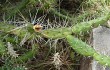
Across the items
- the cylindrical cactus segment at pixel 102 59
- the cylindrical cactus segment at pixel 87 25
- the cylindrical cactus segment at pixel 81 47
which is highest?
the cylindrical cactus segment at pixel 87 25

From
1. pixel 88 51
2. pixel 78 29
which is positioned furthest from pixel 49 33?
pixel 88 51

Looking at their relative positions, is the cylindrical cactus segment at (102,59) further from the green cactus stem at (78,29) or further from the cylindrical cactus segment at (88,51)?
the green cactus stem at (78,29)

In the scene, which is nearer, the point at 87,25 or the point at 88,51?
the point at 88,51

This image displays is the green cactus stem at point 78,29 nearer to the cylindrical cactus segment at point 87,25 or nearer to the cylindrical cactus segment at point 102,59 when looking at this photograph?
the cylindrical cactus segment at point 87,25

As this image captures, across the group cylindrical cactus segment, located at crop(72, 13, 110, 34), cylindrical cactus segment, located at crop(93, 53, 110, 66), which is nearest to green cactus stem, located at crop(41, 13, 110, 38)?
cylindrical cactus segment, located at crop(72, 13, 110, 34)

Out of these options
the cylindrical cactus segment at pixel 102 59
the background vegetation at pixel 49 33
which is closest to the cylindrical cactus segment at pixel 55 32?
the background vegetation at pixel 49 33

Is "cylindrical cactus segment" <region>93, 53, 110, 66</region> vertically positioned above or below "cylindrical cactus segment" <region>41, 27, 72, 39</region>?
below

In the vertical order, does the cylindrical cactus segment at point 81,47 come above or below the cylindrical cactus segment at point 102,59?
above

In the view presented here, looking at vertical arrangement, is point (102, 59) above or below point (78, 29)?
below

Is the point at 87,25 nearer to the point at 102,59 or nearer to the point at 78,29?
the point at 78,29

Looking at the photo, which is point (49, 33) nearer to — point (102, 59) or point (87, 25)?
point (87, 25)

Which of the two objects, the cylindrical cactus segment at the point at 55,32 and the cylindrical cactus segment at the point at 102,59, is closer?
the cylindrical cactus segment at the point at 102,59

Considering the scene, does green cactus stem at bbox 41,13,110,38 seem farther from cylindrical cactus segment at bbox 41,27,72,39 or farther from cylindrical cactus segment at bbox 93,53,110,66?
cylindrical cactus segment at bbox 93,53,110,66

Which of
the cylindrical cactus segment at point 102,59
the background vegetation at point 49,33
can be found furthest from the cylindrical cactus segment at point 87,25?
the cylindrical cactus segment at point 102,59
